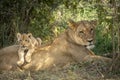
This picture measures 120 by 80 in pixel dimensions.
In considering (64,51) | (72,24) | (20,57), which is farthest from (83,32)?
(20,57)

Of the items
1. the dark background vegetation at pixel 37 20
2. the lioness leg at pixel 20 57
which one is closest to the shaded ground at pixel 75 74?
the lioness leg at pixel 20 57

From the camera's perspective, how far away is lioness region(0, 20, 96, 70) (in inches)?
317

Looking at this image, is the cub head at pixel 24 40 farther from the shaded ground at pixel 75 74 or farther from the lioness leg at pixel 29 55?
the shaded ground at pixel 75 74

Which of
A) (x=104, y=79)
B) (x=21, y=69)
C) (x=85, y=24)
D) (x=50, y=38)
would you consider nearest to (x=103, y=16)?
(x=85, y=24)

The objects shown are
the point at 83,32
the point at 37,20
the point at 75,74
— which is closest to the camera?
the point at 75,74

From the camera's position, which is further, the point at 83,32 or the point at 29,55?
the point at 83,32

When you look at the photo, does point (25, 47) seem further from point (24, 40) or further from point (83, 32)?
point (83, 32)

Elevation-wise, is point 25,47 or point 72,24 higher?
point 72,24

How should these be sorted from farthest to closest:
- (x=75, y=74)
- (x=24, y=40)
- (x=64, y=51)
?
(x=64, y=51) → (x=24, y=40) → (x=75, y=74)

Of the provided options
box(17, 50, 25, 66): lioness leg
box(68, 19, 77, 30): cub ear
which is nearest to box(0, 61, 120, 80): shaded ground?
box(17, 50, 25, 66): lioness leg

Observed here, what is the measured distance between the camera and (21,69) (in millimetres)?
7988

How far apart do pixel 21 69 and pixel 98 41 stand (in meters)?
2.98

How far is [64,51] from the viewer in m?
8.20

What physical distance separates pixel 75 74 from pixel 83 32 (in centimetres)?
141
